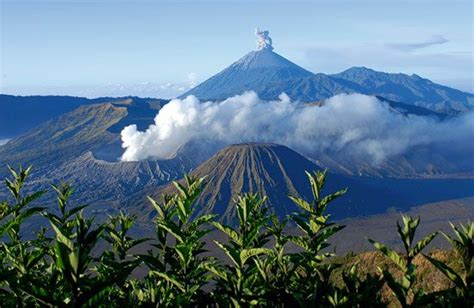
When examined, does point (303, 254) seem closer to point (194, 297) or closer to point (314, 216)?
point (314, 216)

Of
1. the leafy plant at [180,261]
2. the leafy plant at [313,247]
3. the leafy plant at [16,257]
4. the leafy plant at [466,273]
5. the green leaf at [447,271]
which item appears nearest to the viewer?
the leafy plant at [16,257]

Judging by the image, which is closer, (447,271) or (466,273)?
(447,271)

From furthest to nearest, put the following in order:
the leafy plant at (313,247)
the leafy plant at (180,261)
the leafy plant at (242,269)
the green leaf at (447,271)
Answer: the leafy plant at (313,247) → the leafy plant at (180,261) → the leafy plant at (242,269) → the green leaf at (447,271)

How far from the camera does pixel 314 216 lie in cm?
1131

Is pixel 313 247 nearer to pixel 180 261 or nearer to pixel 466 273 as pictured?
pixel 180 261

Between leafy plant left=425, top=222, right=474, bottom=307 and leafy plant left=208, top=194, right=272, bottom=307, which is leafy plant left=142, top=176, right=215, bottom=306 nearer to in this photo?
leafy plant left=208, top=194, right=272, bottom=307

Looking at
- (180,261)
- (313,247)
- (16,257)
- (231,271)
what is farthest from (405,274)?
(16,257)

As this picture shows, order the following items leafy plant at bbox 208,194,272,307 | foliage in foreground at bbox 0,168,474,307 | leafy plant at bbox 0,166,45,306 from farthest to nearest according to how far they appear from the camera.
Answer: leafy plant at bbox 208,194,272,307, leafy plant at bbox 0,166,45,306, foliage in foreground at bbox 0,168,474,307

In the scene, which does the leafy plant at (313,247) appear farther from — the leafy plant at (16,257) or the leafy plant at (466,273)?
the leafy plant at (16,257)

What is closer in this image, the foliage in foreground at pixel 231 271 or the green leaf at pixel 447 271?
the foliage in foreground at pixel 231 271

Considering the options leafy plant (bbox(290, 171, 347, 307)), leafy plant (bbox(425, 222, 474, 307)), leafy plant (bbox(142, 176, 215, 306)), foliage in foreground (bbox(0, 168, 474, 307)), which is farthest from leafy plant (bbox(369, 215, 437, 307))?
leafy plant (bbox(142, 176, 215, 306))

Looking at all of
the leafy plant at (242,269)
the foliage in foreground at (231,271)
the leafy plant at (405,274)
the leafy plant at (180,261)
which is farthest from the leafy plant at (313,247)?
the leafy plant at (180,261)

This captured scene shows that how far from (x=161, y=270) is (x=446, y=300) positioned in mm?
5904

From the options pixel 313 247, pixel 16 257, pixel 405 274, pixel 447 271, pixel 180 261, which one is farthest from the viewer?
pixel 16 257
